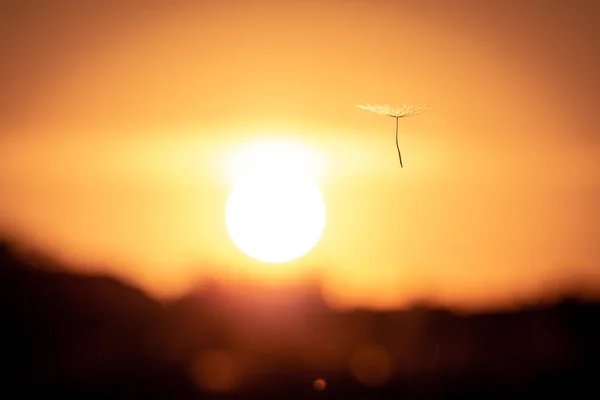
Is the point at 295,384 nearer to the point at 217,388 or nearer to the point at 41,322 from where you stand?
the point at 217,388

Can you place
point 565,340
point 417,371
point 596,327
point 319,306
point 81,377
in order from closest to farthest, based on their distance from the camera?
point 81,377 < point 417,371 < point 565,340 < point 596,327 < point 319,306

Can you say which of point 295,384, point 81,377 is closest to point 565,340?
point 295,384

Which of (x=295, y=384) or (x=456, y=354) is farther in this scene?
(x=456, y=354)

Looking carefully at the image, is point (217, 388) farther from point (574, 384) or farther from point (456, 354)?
point (574, 384)

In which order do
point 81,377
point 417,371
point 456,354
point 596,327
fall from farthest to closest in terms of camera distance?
1. point 596,327
2. point 456,354
3. point 417,371
4. point 81,377

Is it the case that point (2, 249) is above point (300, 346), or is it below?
above

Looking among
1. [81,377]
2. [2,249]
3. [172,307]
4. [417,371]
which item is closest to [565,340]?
[417,371]

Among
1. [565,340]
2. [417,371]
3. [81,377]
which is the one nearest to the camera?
[81,377]
